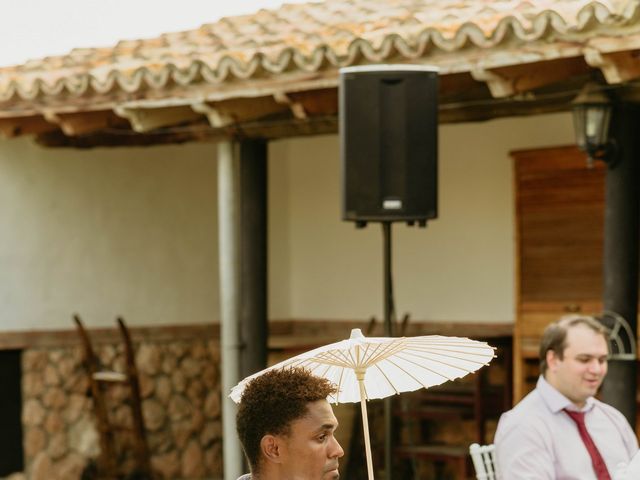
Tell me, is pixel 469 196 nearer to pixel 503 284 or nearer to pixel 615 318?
pixel 503 284

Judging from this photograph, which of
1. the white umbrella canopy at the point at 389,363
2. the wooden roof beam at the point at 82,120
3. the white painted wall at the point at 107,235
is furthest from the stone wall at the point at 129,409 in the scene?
the white umbrella canopy at the point at 389,363

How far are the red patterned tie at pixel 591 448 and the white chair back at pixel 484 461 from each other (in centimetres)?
31

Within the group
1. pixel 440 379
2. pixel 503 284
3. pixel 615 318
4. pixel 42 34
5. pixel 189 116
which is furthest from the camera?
pixel 42 34

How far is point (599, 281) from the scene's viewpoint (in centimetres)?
769

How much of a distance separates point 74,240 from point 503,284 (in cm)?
288

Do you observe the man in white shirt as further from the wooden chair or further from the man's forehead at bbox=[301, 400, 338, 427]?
the wooden chair

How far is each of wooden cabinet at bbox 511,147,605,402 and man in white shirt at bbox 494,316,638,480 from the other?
308 centimetres

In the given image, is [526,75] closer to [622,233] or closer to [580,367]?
[622,233]

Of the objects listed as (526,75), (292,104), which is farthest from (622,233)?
(292,104)

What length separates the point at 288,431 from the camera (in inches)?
113

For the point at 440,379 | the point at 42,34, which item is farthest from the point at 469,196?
the point at 42,34

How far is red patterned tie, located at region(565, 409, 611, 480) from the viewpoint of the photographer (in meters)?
4.45

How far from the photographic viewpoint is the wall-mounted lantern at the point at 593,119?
6.11 metres

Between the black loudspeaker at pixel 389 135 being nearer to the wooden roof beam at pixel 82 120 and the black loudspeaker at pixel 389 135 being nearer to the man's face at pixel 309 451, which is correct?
the wooden roof beam at pixel 82 120
